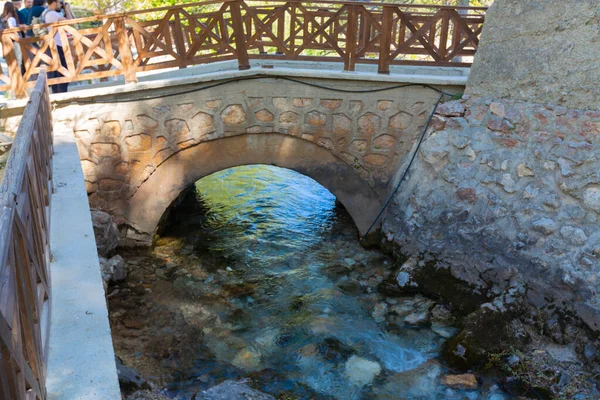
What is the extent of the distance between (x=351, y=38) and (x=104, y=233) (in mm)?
4037

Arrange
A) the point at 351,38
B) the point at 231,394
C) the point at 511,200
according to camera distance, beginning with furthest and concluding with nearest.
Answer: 1. the point at 351,38
2. the point at 511,200
3. the point at 231,394

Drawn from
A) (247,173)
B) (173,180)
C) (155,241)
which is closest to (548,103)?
(173,180)

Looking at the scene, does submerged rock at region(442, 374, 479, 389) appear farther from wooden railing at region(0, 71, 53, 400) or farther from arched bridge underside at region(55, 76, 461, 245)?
wooden railing at region(0, 71, 53, 400)

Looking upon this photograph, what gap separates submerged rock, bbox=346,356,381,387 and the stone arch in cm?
266

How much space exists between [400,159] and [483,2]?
1053 cm

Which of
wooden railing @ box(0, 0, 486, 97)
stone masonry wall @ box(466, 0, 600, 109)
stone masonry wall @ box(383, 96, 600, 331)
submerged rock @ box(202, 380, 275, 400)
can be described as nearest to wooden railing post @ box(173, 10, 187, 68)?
wooden railing @ box(0, 0, 486, 97)

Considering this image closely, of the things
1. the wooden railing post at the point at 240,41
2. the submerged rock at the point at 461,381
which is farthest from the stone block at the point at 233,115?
the submerged rock at the point at 461,381

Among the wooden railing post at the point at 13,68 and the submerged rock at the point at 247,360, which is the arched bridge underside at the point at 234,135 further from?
the submerged rock at the point at 247,360

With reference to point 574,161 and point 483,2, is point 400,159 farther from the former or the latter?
point 483,2

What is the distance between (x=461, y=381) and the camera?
15.9 ft

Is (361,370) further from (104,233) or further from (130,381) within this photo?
(104,233)

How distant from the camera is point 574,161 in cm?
534

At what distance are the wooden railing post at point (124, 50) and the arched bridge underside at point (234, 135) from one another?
0.25m

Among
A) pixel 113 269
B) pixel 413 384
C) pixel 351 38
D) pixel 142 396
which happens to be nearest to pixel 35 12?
pixel 113 269
